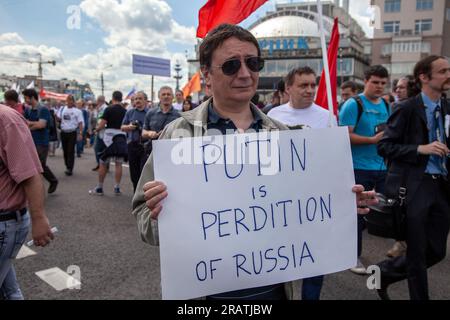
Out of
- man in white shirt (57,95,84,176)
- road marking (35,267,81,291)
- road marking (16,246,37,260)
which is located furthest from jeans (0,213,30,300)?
man in white shirt (57,95,84,176)

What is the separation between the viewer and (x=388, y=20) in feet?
169

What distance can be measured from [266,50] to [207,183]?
64.4m

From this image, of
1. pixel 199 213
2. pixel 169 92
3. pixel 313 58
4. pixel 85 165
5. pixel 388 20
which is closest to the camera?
pixel 199 213

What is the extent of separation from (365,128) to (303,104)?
71 centimetres

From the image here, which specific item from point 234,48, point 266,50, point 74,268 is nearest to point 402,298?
point 234,48

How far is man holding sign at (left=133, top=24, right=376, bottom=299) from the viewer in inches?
63.4

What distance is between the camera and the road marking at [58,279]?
3236mm

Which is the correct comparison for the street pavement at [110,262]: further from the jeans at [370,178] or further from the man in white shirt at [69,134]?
the man in white shirt at [69,134]

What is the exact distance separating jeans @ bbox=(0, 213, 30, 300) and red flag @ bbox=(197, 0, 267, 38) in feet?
6.01

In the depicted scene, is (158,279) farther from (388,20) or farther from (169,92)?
(388,20)

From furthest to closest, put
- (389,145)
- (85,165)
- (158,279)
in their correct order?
(85,165)
(158,279)
(389,145)

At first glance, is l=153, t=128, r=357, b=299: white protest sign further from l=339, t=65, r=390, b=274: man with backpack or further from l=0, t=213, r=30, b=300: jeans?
l=339, t=65, r=390, b=274: man with backpack
